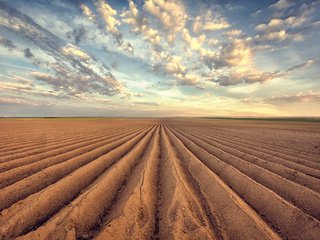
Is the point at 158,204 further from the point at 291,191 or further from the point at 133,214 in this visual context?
the point at 291,191

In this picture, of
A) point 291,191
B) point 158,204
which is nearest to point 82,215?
point 158,204

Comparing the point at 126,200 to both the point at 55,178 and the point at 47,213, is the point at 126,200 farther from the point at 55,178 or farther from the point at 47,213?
the point at 55,178

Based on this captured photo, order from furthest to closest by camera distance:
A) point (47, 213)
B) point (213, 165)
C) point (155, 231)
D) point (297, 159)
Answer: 1. point (297, 159)
2. point (213, 165)
3. point (47, 213)
4. point (155, 231)

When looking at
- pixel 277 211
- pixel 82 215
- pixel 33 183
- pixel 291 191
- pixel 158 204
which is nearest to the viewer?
pixel 82 215

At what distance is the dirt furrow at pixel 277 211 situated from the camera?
3.08 metres

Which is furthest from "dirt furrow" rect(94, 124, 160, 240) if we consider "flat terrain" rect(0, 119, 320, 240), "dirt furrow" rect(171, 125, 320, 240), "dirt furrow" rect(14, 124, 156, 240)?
"dirt furrow" rect(171, 125, 320, 240)

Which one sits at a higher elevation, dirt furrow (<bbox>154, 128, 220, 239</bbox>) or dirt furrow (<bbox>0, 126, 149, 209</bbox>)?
dirt furrow (<bbox>154, 128, 220, 239</bbox>)

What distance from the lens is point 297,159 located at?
787cm

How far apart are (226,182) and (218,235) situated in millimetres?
2444

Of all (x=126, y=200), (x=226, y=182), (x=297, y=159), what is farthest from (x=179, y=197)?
(x=297, y=159)

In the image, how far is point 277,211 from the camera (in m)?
3.68

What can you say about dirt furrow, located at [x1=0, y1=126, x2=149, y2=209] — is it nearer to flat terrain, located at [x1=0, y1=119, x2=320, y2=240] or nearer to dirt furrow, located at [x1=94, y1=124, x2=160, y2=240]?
flat terrain, located at [x1=0, y1=119, x2=320, y2=240]

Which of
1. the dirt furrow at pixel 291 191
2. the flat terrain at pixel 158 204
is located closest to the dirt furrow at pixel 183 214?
the flat terrain at pixel 158 204

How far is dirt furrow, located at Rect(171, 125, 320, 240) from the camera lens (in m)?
3.08
